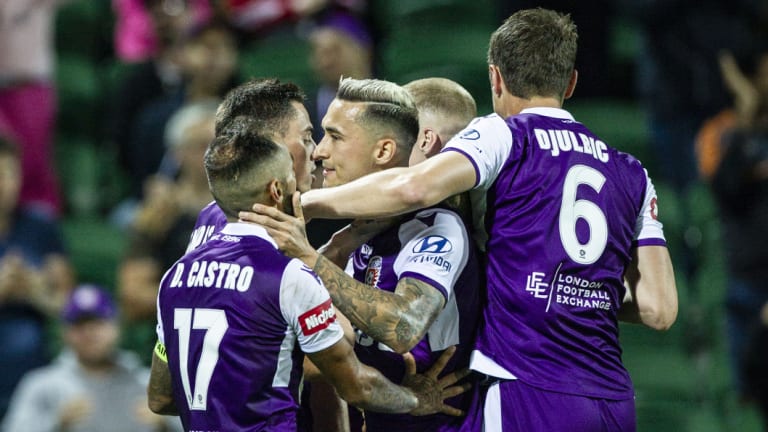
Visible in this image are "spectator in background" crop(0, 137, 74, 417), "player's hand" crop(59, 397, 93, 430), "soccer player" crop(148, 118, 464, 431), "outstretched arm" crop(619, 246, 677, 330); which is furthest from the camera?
"spectator in background" crop(0, 137, 74, 417)

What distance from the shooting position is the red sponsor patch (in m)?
4.04

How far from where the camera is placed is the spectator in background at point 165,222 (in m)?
8.16

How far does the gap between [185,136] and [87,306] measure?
1269 millimetres

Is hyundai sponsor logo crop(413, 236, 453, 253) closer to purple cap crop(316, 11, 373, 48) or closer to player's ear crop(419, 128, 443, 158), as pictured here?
player's ear crop(419, 128, 443, 158)

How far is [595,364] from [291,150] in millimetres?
1317

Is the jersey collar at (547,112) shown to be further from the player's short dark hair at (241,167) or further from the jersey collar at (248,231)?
the jersey collar at (248,231)

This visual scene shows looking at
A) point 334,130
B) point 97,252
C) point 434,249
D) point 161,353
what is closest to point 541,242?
point 434,249

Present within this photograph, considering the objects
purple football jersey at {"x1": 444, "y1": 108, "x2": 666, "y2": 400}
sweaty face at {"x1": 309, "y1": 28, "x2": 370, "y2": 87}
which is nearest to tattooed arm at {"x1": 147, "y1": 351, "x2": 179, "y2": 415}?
purple football jersey at {"x1": 444, "y1": 108, "x2": 666, "y2": 400}

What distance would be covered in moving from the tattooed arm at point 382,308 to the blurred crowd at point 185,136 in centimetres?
396

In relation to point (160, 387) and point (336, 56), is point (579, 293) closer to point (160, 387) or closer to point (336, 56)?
point (160, 387)

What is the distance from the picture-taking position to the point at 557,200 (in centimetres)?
447

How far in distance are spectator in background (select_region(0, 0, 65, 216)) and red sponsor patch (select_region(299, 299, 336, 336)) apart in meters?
5.81

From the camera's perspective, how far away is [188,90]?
952 cm

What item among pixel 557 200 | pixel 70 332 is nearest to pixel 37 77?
pixel 70 332
